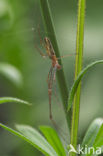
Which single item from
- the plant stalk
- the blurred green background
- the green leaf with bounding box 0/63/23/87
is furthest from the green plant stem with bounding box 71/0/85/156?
the blurred green background

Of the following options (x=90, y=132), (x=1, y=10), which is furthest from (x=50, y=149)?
(x=1, y=10)

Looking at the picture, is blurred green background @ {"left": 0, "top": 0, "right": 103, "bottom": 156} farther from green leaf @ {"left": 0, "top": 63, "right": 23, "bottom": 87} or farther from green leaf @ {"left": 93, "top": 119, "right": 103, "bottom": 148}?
green leaf @ {"left": 93, "top": 119, "right": 103, "bottom": 148}

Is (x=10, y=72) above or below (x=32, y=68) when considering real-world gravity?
above

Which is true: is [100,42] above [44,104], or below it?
above

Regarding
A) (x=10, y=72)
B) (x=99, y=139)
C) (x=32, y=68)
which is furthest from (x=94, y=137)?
(x=32, y=68)

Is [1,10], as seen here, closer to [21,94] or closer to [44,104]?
[21,94]

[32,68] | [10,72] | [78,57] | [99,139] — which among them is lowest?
[32,68]

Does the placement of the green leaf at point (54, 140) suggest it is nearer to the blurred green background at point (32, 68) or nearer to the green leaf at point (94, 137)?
the green leaf at point (94, 137)

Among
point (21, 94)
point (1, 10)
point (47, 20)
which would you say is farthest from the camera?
point (21, 94)

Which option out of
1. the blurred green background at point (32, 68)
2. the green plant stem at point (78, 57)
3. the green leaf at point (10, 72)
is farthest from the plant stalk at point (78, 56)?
the blurred green background at point (32, 68)

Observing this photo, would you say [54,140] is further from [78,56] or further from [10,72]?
[10,72]
